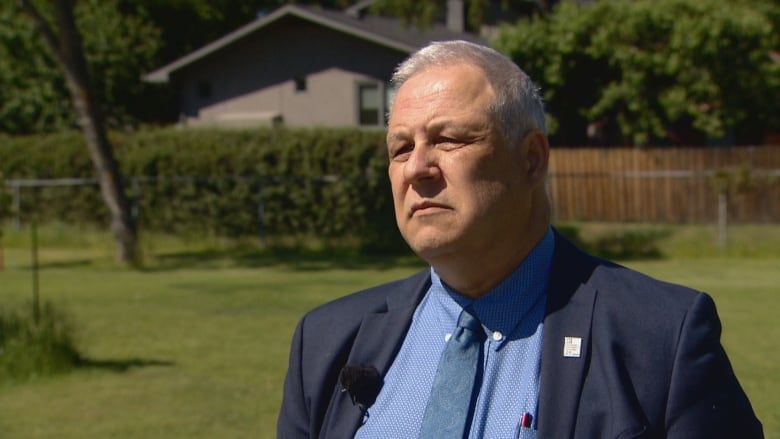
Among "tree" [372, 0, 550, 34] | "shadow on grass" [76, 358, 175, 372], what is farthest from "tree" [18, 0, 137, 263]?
"shadow on grass" [76, 358, 175, 372]

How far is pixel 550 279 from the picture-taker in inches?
103

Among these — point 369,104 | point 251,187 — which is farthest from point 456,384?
point 369,104

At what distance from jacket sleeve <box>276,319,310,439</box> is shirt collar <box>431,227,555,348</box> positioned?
0.41 m

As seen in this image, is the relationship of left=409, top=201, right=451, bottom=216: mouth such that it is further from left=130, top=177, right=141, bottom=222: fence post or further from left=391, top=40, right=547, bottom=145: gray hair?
left=130, top=177, right=141, bottom=222: fence post

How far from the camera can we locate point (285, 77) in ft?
116

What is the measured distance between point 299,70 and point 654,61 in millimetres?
11688

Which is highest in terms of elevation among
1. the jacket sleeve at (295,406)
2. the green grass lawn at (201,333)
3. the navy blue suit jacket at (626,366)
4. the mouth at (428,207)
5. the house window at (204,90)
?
the house window at (204,90)

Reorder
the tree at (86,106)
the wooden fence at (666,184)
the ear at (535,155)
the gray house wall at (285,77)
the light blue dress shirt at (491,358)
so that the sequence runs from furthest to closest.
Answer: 1. the gray house wall at (285,77)
2. the wooden fence at (666,184)
3. the tree at (86,106)
4. the ear at (535,155)
5. the light blue dress shirt at (491,358)

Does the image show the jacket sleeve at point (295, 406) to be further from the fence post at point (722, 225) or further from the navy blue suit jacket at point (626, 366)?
the fence post at point (722, 225)

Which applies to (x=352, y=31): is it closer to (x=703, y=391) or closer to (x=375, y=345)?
(x=375, y=345)

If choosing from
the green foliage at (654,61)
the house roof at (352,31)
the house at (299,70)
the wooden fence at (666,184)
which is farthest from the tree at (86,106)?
the house at (299,70)

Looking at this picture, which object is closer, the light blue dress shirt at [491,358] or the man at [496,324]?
the man at [496,324]

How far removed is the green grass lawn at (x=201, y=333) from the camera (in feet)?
27.7

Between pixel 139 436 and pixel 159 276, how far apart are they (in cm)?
1202
